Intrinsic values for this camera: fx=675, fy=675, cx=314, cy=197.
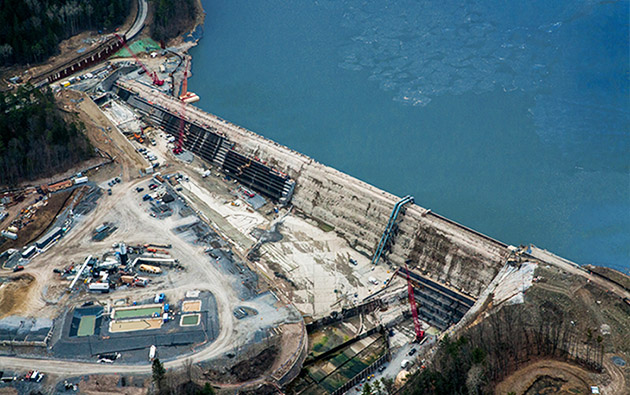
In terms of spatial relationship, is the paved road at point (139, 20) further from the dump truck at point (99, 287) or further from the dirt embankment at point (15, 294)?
the dump truck at point (99, 287)

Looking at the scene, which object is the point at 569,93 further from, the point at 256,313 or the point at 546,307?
the point at 256,313

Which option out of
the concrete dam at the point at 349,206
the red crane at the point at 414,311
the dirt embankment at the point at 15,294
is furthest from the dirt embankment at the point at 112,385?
the concrete dam at the point at 349,206

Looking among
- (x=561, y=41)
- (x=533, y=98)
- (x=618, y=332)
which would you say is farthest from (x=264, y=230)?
(x=561, y=41)

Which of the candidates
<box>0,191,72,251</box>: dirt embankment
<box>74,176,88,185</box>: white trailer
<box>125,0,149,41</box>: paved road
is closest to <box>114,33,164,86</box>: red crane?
<box>125,0,149,41</box>: paved road

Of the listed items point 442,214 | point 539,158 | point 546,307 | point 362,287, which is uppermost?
point 539,158

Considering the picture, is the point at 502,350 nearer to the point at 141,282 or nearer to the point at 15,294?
the point at 141,282

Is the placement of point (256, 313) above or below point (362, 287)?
below
